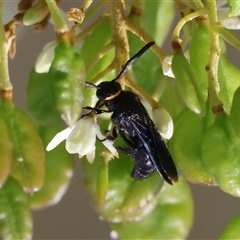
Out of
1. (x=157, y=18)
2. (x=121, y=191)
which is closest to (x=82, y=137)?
(x=121, y=191)

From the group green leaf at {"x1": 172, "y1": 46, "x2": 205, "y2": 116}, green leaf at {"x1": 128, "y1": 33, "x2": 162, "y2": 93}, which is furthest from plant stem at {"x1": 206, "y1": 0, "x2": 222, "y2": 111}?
green leaf at {"x1": 128, "y1": 33, "x2": 162, "y2": 93}

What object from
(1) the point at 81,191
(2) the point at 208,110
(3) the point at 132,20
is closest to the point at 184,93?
(2) the point at 208,110

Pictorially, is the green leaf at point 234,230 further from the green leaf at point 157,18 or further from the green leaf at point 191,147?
the green leaf at point 157,18

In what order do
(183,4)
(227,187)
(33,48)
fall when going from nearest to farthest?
(227,187)
(183,4)
(33,48)

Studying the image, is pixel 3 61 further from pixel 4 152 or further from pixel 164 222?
pixel 164 222

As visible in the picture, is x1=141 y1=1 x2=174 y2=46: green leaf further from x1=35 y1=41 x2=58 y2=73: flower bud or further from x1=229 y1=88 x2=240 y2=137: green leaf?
x1=229 y1=88 x2=240 y2=137: green leaf

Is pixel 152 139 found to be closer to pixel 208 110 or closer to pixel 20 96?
pixel 208 110

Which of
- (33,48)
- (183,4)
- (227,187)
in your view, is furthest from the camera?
(33,48)
